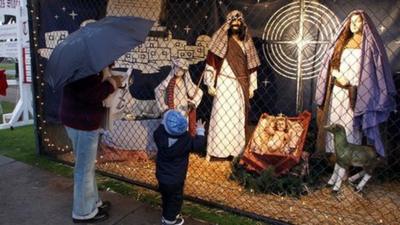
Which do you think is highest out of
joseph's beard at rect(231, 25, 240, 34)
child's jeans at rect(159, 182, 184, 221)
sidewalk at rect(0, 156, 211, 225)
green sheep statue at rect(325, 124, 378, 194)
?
joseph's beard at rect(231, 25, 240, 34)

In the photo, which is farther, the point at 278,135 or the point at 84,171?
the point at 278,135

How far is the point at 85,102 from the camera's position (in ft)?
11.3

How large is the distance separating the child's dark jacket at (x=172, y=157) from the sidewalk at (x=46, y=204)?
55cm

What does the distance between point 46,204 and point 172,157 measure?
1624mm

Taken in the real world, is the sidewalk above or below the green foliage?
below

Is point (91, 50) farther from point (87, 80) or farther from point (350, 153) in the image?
point (350, 153)

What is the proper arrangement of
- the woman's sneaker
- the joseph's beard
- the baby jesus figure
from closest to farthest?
1. the woman's sneaker
2. the baby jesus figure
3. the joseph's beard

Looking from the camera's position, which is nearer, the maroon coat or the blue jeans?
the maroon coat

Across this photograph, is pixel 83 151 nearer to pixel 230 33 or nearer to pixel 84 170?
pixel 84 170

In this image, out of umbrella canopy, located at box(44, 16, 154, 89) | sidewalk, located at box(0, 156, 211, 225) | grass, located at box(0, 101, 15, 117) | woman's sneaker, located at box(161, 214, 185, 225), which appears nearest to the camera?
umbrella canopy, located at box(44, 16, 154, 89)

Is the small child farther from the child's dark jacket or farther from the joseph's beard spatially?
the joseph's beard

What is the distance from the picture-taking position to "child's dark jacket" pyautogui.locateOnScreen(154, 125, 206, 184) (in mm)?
3449

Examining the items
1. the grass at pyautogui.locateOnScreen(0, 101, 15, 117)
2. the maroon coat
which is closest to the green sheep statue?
the maroon coat

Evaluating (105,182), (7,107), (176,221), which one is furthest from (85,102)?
(7,107)
